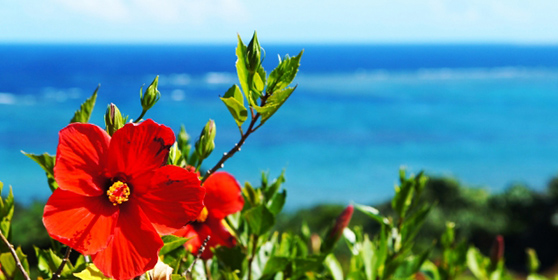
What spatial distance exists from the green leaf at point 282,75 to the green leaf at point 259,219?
25 cm

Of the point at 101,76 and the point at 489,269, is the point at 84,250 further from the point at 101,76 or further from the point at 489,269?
the point at 101,76

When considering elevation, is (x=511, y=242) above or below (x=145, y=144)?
below

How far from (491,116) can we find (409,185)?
112 ft

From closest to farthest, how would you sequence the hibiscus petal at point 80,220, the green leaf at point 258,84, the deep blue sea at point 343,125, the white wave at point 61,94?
the hibiscus petal at point 80,220, the green leaf at point 258,84, the deep blue sea at point 343,125, the white wave at point 61,94

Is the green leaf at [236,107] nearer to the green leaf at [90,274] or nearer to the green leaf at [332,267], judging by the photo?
the green leaf at [90,274]

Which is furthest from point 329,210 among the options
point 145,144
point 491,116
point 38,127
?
point 491,116

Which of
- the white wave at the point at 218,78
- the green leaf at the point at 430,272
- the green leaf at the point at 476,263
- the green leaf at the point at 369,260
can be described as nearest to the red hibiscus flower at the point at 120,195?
the green leaf at the point at 369,260

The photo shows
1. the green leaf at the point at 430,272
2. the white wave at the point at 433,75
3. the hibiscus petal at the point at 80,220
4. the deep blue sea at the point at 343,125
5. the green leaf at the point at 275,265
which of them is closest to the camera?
the hibiscus petal at the point at 80,220

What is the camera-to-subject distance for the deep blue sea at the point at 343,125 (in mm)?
20656

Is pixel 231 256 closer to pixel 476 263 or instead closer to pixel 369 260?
pixel 369 260

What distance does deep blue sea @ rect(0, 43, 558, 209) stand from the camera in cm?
2066

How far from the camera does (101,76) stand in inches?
2005

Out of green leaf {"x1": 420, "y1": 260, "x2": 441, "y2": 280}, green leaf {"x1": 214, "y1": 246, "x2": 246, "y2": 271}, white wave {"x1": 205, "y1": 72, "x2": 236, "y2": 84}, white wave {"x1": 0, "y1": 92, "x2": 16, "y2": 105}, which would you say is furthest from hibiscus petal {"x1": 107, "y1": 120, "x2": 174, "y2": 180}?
white wave {"x1": 205, "y1": 72, "x2": 236, "y2": 84}

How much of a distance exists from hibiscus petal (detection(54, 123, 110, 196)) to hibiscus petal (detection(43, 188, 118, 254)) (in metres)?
0.01
